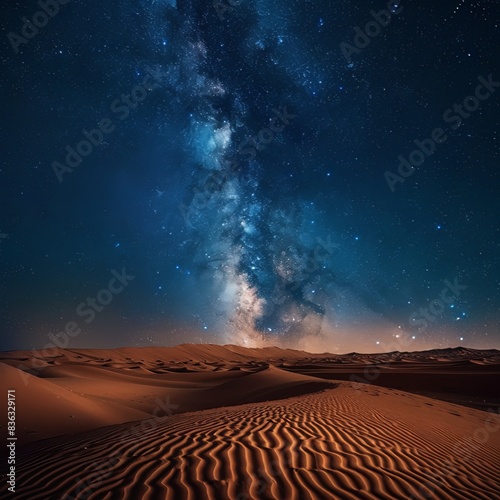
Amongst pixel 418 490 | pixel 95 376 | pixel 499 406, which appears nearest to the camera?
pixel 418 490

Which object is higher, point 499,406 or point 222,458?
point 222,458

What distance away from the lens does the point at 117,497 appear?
10.7ft

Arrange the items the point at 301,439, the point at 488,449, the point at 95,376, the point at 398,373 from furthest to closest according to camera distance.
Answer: the point at 398,373 < the point at 95,376 < the point at 488,449 < the point at 301,439

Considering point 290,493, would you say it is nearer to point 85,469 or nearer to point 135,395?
point 85,469

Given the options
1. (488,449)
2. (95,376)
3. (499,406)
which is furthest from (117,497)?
(95,376)

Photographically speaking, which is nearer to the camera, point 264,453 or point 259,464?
point 259,464

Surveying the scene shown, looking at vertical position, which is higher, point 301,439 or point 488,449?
point 301,439

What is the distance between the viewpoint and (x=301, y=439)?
513cm

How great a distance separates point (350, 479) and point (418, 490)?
0.80 metres

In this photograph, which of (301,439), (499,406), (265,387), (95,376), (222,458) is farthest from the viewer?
(95,376)

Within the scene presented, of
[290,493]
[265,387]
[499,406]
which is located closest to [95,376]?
[265,387]

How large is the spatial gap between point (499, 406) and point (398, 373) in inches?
445

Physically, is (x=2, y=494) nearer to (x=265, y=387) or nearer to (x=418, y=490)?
(x=418, y=490)

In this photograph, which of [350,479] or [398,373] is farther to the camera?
[398,373]
